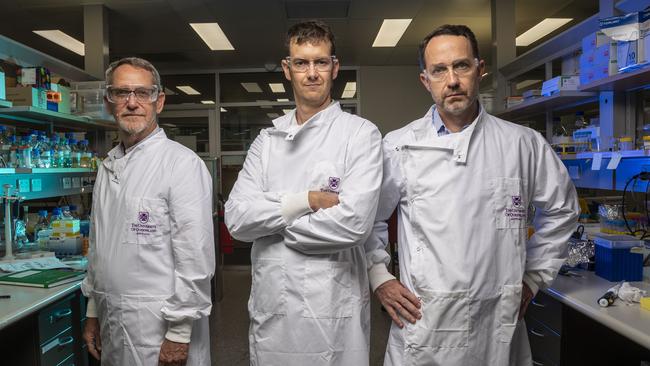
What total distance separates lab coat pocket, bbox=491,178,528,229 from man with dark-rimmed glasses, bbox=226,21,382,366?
14.2 inches

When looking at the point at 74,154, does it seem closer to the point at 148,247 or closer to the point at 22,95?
the point at 22,95

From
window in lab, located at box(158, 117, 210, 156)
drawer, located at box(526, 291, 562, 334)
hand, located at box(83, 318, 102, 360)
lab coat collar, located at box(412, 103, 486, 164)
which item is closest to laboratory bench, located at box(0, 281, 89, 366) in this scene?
hand, located at box(83, 318, 102, 360)

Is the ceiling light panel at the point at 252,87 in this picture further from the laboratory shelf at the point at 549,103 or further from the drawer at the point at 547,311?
the drawer at the point at 547,311

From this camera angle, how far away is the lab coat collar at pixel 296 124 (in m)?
1.49

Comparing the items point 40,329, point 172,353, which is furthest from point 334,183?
point 40,329

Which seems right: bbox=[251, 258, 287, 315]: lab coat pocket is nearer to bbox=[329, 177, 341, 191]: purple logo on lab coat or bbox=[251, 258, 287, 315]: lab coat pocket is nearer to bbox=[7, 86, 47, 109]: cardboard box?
bbox=[329, 177, 341, 191]: purple logo on lab coat

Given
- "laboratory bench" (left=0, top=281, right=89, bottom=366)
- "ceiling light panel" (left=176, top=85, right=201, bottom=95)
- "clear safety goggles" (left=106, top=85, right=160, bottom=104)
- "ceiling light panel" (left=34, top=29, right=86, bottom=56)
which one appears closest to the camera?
"clear safety goggles" (left=106, top=85, right=160, bottom=104)

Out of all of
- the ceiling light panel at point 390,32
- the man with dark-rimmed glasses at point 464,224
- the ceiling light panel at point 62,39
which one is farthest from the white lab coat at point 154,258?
the ceiling light panel at point 62,39

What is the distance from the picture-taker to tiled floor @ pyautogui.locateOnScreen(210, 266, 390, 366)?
10.1ft

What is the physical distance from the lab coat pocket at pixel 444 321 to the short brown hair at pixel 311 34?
32.9 inches

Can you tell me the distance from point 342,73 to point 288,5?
2.97 metres

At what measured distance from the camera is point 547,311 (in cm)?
Result: 188

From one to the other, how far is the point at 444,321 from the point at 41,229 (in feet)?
8.58

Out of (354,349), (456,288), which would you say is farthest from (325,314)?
(456,288)
